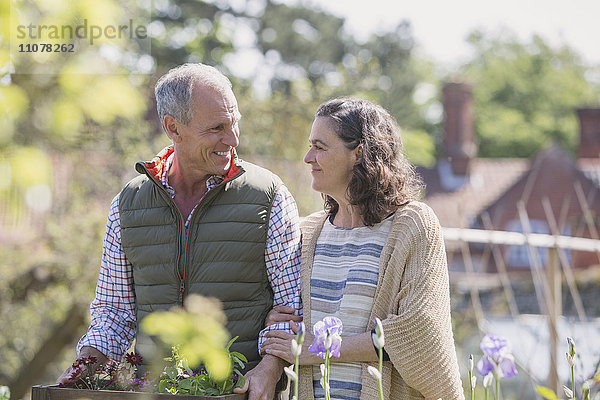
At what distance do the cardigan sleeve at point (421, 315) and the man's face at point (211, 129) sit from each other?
0.57 metres

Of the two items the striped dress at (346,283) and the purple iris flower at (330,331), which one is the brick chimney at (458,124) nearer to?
the striped dress at (346,283)

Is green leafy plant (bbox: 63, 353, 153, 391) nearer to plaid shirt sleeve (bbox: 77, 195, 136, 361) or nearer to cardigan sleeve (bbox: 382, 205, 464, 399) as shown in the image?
plaid shirt sleeve (bbox: 77, 195, 136, 361)

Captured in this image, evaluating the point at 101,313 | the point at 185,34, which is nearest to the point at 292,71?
Result: the point at 185,34

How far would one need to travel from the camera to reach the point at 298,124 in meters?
10.3

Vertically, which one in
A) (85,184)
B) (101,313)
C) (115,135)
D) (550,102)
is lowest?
(101,313)

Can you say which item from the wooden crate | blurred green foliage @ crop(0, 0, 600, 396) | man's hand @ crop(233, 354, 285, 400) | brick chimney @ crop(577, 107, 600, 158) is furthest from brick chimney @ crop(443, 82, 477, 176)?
the wooden crate

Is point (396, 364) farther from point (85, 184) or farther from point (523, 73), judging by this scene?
point (523, 73)

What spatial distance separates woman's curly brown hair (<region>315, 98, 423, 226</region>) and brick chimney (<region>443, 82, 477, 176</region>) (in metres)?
23.2

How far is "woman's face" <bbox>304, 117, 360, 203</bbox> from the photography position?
2.39 meters

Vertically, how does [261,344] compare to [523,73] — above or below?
below

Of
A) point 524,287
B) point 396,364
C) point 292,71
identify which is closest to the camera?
point 396,364

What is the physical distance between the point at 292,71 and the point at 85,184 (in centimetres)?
1376

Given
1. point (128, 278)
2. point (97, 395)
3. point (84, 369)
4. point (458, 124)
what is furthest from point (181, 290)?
point (458, 124)

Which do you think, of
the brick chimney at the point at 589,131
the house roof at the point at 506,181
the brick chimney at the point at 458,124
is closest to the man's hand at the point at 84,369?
the house roof at the point at 506,181
